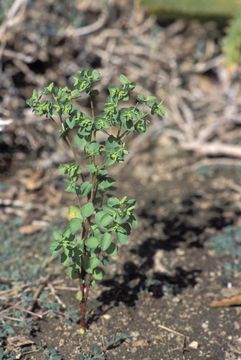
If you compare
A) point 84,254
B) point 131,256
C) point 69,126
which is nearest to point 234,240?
point 131,256

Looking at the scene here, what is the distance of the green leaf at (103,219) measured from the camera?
231cm

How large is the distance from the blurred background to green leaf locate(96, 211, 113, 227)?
2.32 feet

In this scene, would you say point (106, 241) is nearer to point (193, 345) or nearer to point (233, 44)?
point (193, 345)

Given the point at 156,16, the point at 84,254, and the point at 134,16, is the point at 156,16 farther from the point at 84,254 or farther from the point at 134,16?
the point at 84,254

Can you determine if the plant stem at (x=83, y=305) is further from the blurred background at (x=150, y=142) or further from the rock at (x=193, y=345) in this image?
the rock at (x=193, y=345)

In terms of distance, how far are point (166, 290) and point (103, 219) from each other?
838 mm

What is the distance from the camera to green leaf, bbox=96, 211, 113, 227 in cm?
231

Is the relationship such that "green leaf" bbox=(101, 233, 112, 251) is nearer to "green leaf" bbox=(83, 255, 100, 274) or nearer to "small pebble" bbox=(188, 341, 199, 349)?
"green leaf" bbox=(83, 255, 100, 274)

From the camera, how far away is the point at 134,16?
179 inches

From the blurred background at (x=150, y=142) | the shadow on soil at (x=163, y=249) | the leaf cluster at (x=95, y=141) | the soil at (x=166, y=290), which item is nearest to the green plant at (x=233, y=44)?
the blurred background at (x=150, y=142)

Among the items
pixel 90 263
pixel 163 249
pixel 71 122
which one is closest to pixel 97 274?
pixel 90 263

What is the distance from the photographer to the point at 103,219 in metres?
2.32

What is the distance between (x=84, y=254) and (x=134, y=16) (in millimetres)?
2470

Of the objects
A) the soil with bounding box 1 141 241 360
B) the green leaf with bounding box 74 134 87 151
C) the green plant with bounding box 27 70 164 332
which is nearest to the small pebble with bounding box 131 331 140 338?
the soil with bounding box 1 141 241 360
